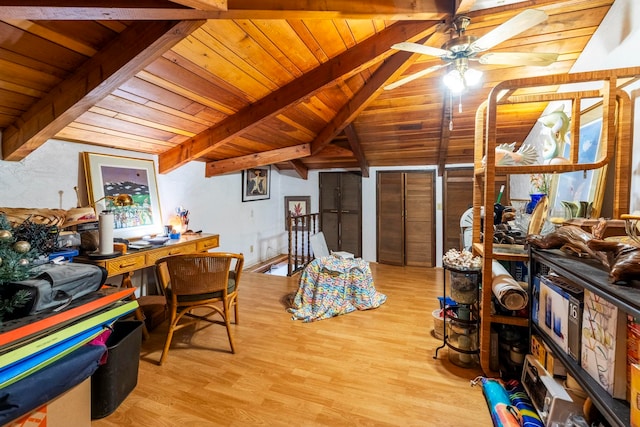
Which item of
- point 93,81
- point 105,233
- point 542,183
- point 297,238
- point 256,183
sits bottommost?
point 297,238

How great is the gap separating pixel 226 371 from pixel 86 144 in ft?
7.63

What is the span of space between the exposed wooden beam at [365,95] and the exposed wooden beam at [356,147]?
25cm

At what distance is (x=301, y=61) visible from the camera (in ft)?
7.18

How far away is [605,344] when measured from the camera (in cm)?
99

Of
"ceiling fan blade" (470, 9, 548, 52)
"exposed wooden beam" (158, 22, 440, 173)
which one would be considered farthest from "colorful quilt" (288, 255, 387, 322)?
"ceiling fan blade" (470, 9, 548, 52)

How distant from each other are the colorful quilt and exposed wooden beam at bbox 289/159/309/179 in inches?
105

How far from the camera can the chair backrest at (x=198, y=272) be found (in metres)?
2.08

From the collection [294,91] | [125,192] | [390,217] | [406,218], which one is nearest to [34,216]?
[125,192]

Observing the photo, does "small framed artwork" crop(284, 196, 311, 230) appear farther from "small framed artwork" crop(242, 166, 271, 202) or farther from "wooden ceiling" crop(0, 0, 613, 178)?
"wooden ceiling" crop(0, 0, 613, 178)

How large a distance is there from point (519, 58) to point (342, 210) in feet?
13.6

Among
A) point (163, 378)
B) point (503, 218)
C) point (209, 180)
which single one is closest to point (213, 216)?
point (209, 180)

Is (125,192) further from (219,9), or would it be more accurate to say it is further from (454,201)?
(454,201)

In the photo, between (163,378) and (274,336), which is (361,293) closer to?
(274,336)

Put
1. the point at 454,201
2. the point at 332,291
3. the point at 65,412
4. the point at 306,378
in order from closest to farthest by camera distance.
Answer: the point at 65,412
the point at 306,378
the point at 332,291
the point at 454,201
